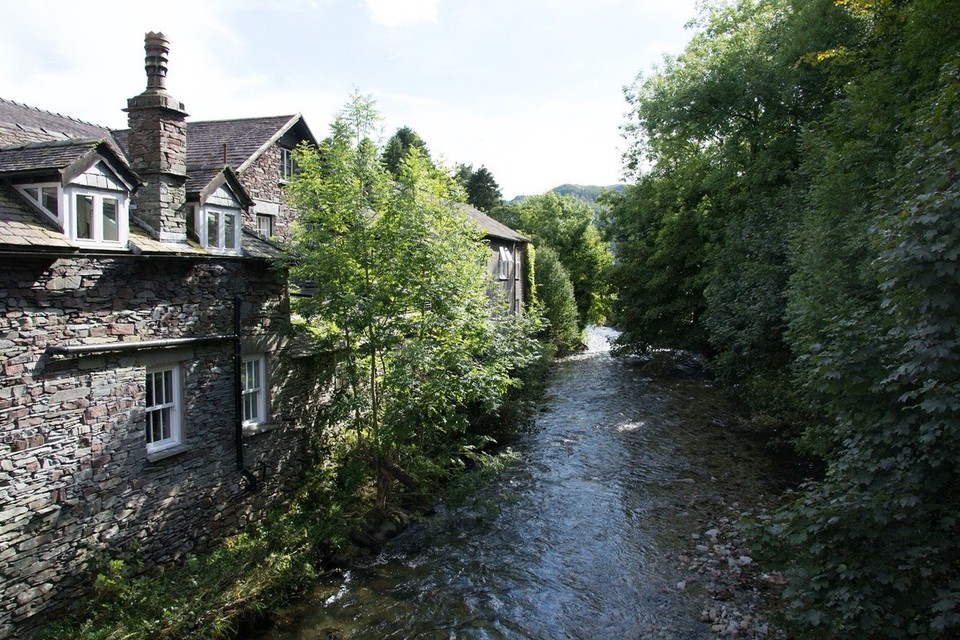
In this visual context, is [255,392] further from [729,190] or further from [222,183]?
[729,190]

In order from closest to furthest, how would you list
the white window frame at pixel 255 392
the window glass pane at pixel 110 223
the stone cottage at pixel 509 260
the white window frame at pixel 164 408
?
1. the window glass pane at pixel 110 223
2. the white window frame at pixel 164 408
3. the white window frame at pixel 255 392
4. the stone cottage at pixel 509 260

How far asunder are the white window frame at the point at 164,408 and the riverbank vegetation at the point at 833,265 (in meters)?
9.24

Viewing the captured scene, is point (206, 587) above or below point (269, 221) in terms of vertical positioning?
below

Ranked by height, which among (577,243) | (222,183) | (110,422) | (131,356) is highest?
(577,243)

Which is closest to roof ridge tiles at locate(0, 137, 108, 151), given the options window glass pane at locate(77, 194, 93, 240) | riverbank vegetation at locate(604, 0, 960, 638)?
window glass pane at locate(77, 194, 93, 240)

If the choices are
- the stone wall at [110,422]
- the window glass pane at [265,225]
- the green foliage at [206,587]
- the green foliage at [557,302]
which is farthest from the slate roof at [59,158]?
the green foliage at [557,302]

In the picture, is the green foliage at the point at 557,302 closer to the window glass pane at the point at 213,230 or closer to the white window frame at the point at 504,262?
the white window frame at the point at 504,262

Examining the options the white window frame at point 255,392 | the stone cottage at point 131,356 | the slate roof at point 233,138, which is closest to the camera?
the stone cottage at point 131,356

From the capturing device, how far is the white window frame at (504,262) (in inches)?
1281

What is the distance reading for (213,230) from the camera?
37.8ft

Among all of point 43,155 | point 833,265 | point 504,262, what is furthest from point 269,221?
point 833,265

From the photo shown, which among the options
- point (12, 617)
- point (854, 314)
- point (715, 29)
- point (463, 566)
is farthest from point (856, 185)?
point (715, 29)

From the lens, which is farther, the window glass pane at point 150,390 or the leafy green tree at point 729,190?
the leafy green tree at point 729,190

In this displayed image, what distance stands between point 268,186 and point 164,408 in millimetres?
12167
